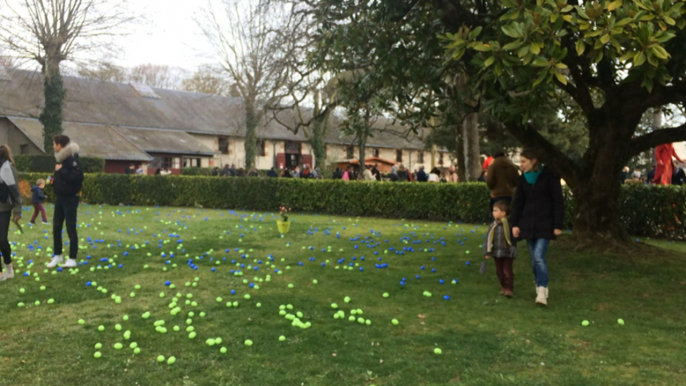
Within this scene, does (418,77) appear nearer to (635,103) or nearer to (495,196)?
(495,196)

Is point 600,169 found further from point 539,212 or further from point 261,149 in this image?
point 261,149

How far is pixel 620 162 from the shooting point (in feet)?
28.3

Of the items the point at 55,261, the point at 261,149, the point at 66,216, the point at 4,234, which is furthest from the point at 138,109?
the point at 4,234

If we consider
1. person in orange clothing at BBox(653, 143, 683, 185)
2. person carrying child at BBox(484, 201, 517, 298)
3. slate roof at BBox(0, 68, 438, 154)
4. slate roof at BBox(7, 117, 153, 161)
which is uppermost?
slate roof at BBox(0, 68, 438, 154)

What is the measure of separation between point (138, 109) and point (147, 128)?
7.66 ft

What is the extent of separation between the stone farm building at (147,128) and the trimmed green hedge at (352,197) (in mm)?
9898

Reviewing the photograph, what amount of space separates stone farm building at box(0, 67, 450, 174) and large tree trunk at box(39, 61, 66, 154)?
1299 mm

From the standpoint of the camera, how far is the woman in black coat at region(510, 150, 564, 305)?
238 inches

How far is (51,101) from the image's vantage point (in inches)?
1142

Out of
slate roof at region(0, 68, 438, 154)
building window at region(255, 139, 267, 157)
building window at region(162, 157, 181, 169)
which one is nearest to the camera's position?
slate roof at region(0, 68, 438, 154)

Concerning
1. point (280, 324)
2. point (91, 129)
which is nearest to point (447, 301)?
point (280, 324)

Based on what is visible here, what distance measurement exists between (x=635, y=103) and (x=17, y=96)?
39.2 meters

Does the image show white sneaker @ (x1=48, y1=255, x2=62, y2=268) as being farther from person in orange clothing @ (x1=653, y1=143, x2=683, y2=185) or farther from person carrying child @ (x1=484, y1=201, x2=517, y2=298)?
person in orange clothing @ (x1=653, y1=143, x2=683, y2=185)

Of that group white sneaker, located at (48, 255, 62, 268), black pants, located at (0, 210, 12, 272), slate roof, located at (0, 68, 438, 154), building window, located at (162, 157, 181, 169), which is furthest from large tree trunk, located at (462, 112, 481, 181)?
building window, located at (162, 157, 181, 169)
